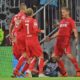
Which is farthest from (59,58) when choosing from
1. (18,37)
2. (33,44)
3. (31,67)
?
(18,37)

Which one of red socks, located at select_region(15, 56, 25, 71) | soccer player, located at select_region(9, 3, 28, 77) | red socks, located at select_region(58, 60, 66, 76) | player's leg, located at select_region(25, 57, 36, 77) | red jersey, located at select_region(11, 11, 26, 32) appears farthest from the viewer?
red jersey, located at select_region(11, 11, 26, 32)

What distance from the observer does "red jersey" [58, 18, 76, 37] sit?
1689 cm

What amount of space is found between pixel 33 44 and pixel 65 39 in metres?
0.98

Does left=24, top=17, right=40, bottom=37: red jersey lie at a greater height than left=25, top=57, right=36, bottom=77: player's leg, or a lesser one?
greater

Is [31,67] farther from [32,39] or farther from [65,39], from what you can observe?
[65,39]

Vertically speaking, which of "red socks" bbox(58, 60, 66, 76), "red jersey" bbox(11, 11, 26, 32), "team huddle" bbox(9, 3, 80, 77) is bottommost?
"red socks" bbox(58, 60, 66, 76)

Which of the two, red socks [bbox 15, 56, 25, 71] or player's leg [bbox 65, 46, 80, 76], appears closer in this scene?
player's leg [bbox 65, 46, 80, 76]

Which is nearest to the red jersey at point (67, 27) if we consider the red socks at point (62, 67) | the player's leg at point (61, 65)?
the player's leg at point (61, 65)

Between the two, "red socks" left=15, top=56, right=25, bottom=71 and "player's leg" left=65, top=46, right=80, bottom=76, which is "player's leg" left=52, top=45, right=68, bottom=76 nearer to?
"player's leg" left=65, top=46, right=80, bottom=76

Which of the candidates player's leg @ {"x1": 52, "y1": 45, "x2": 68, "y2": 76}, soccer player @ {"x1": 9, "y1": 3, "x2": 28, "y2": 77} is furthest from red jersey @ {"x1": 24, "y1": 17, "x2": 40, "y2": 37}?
player's leg @ {"x1": 52, "y1": 45, "x2": 68, "y2": 76}

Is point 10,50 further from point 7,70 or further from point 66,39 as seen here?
point 66,39

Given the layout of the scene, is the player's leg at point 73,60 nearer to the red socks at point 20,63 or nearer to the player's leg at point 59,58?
the player's leg at point 59,58

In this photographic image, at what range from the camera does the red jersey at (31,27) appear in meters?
16.9

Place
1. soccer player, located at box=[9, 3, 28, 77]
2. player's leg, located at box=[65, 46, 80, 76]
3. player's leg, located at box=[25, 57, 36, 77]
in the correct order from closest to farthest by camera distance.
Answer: player's leg, located at box=[25, 57, 36, 77], player's leg, located at box=[65, 46, 80, 76], soccer player, located at box=[9, 3, 28, 77]
